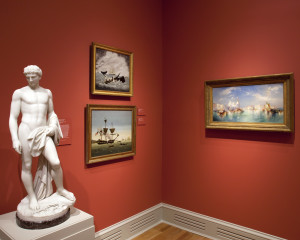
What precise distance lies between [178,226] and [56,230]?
220 cm

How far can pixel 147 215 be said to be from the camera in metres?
3.72

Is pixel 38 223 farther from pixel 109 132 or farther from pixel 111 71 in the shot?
pixel 111 71

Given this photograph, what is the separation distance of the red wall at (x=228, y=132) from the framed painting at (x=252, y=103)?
0.10 metres

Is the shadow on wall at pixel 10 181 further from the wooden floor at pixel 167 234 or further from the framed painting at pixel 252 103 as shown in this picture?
the framed painting at pixel 252 103

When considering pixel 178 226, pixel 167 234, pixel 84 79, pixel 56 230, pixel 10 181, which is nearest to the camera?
pixel 56 230

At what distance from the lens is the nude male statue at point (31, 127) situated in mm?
2053

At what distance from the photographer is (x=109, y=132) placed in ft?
10.4

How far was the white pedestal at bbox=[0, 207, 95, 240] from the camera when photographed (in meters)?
1.92

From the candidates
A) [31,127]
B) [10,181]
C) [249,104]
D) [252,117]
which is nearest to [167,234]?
[252,117]

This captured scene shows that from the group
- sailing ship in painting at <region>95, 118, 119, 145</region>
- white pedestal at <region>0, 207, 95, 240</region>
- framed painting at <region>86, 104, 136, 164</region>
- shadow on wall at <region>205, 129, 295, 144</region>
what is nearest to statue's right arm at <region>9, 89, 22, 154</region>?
white pedestal at <region>0, 207, 95, 240</region>

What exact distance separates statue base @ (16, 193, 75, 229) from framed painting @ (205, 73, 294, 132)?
6.58 feet

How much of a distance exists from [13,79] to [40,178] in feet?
3.02

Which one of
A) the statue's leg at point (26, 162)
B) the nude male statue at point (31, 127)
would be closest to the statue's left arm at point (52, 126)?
the nude male statue at point (31, 127)

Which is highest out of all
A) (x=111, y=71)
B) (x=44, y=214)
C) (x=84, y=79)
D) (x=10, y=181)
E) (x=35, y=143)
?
(x=111, y=71)
